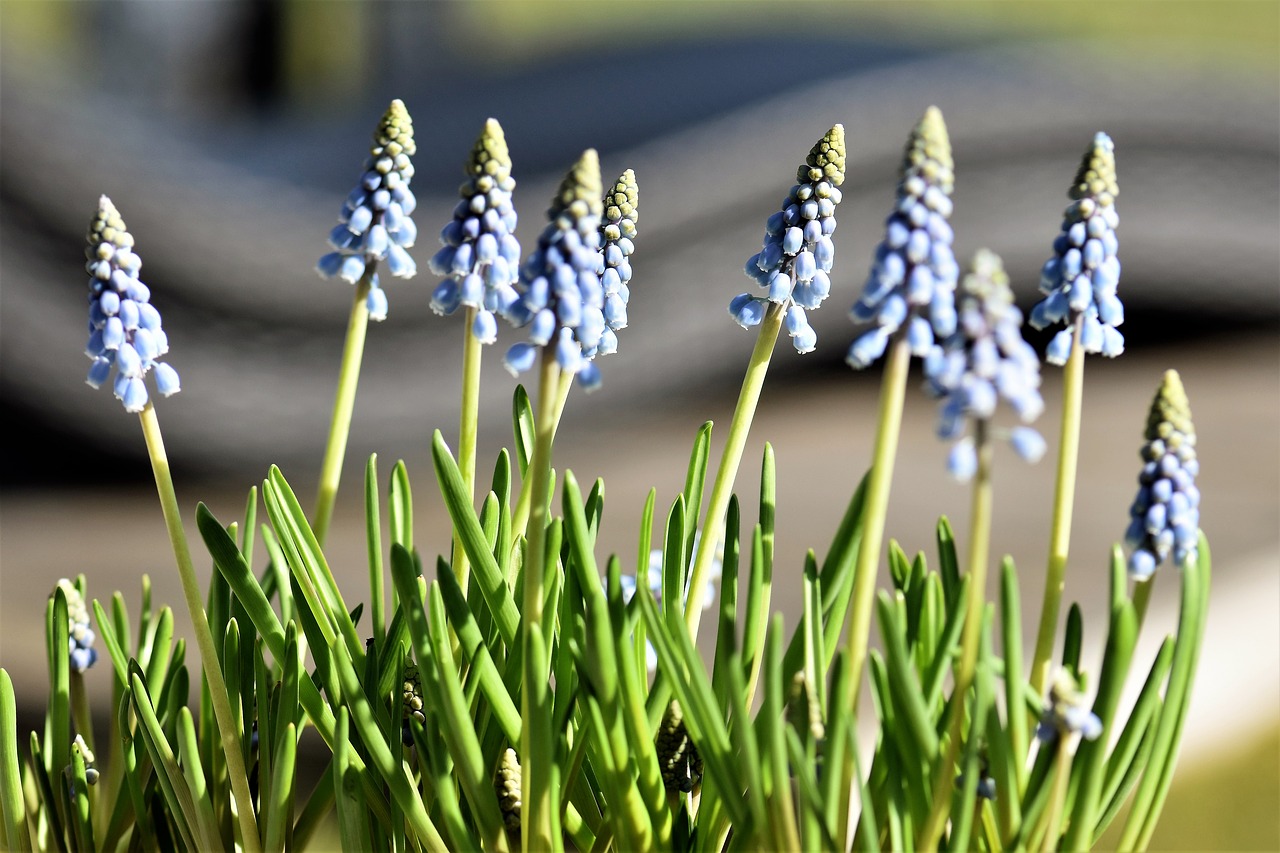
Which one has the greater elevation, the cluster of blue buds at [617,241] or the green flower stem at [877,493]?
the cluster of blue buds at [617,241]

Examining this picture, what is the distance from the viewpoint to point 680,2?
4.66 m

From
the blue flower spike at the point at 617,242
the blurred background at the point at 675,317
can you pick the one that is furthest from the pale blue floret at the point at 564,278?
the blurred background at the point at 675,317

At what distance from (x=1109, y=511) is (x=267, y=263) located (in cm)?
162

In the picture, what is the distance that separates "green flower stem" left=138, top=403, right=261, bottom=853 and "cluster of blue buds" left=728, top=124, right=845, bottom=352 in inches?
9.8

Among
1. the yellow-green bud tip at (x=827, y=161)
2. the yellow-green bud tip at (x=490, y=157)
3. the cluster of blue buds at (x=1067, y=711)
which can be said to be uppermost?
the yellow-green bud tip at (x=827, y=161)

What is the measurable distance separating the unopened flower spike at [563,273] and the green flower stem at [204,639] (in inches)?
6.1

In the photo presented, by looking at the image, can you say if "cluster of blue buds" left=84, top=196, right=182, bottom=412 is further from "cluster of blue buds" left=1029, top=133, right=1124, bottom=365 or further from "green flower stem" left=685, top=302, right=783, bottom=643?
"cluster of blue buds" left=1029, top=133, right=1124, bottom=365

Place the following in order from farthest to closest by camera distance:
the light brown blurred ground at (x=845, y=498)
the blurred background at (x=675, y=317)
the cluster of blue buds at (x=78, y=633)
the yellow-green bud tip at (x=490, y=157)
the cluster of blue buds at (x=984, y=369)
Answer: the blurred background at (x=675, y=317) → the light brown blurred ground at (x=845, y=498) → the cluster of blue buds at (x=78, y=633) → the yellow-green bud tip at (x=490, y=157) → the cluster of blue buds at (x=984, y=369)

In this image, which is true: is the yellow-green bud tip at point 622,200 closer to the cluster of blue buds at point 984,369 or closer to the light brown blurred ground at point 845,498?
the cluster of blue buds at point 984,369

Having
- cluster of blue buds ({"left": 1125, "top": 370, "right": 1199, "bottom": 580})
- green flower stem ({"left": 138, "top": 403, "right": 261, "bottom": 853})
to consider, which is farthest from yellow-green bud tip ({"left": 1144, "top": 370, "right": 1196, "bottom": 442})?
green flower stem ({"left": 138, "top": 403, "right": 261, "bottom": 853})

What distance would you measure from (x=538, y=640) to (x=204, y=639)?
148 mm

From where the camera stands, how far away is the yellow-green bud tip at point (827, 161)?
17.0 inches

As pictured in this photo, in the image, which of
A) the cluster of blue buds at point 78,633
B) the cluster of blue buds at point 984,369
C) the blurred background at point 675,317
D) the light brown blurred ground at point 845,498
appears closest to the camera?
the cluster of blue buds at point 984,369

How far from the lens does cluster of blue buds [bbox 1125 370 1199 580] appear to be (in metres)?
0.37
